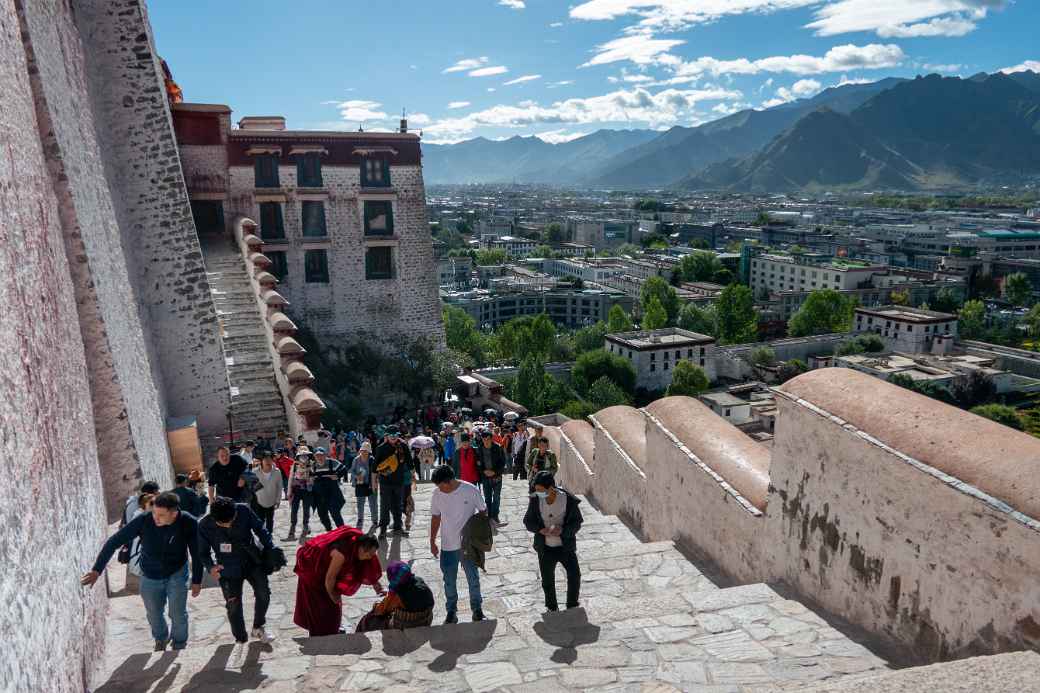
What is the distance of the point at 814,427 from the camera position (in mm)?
5746

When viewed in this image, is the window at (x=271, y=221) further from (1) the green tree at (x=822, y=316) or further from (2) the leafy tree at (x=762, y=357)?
(1) the green tree at (x=822, y=316)

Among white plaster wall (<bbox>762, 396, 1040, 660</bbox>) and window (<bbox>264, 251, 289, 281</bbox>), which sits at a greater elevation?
window (<bbox>264, 251, 289, 281</bbox>)

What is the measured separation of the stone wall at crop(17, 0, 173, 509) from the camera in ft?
24.3

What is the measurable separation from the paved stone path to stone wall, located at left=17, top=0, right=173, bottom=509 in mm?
1696

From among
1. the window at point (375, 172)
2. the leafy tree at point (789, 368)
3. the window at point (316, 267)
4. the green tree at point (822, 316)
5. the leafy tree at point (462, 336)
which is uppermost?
the window at point (375, 172)

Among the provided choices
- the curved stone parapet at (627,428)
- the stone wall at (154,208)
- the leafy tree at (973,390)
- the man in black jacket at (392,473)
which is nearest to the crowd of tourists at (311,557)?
the man in black jacket at (392,473)

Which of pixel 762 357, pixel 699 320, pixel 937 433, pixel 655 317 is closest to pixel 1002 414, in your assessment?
pixel 762 357

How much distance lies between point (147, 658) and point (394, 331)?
17788 mm

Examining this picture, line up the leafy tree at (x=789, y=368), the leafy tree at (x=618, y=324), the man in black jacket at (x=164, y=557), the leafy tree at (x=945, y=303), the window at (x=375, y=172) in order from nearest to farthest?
the man in black jacket at (x=164, y=557) → the window at (x=375, y=172) → the leafy tree at (x=789, y=368) → the leafy tree at (x=618, y=324) → the leafy tree at (x=945, y=303)

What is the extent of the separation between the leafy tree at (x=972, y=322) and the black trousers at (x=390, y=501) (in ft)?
281

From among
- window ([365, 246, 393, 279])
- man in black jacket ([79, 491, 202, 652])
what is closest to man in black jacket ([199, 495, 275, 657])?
man in black jacket ([79, 491, 202, 652])

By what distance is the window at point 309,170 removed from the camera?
2069 centimetres

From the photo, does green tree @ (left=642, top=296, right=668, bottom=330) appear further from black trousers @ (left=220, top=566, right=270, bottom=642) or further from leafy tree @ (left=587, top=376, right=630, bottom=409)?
black trousers @ (left=220, top=566, right=270, bottom=642)

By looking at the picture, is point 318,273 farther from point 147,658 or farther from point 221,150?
point 147,658
